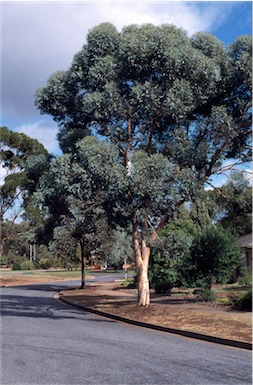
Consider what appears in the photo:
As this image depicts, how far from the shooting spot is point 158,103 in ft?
55.1

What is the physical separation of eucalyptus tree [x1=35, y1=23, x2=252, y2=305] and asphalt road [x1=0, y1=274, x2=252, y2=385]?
480 centimetres

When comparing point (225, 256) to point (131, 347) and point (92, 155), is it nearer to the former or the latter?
point (92, 155)

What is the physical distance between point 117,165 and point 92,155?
894 millimetres

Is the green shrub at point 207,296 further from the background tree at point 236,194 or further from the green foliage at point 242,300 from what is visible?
the background tree at point 236,194

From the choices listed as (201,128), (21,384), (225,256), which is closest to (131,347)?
(21,384)

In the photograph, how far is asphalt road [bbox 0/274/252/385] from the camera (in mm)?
8016

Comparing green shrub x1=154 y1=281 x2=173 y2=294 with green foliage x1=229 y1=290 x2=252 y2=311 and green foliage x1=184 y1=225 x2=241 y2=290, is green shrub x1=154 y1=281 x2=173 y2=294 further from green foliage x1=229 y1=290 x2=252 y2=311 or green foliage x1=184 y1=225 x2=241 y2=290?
green foliage x1=229 y1=290 x2=252 y2=311

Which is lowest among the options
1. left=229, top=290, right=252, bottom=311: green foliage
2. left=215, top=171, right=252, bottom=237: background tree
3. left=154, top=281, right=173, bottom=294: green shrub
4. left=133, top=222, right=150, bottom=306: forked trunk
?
left=154, top=281, right=173, bottom=294: green shrub

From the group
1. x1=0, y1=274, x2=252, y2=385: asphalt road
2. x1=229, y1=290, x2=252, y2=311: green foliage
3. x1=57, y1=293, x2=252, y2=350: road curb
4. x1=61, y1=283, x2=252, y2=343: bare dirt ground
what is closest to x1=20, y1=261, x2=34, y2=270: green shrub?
x1=61, y1=283, x2=252, y2=343: bare dirt ground

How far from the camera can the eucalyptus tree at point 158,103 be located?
16406mm

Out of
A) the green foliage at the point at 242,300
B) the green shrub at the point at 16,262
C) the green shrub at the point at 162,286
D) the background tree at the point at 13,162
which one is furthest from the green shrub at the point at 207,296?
the green shrub at the point at 16,262

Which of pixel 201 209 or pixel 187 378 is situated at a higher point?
pixel 201 209

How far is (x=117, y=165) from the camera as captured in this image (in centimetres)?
1617

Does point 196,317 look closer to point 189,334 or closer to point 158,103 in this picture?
point 189,334
